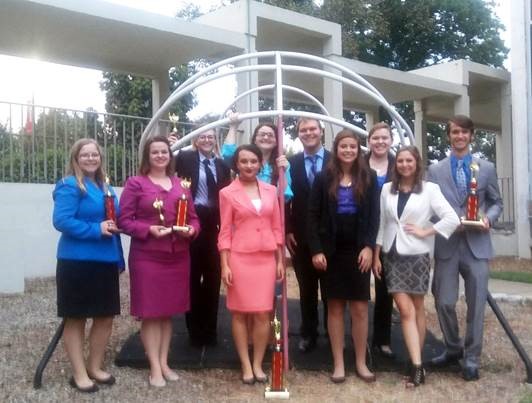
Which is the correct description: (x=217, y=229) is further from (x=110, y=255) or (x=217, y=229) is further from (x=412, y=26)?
(x=412, y=26)

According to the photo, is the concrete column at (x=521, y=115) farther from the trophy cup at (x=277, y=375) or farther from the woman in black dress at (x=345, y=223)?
the trophy cup at (x=277, y=375)

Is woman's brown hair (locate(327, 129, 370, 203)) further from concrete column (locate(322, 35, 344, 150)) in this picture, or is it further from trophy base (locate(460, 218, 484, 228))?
concrete column (locate(322, 35, 344, 150))

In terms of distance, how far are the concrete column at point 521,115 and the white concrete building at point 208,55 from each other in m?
0.02

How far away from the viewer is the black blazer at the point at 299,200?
201 inches

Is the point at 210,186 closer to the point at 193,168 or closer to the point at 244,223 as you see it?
the point at 193,168

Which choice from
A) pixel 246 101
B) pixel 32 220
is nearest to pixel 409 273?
pixel 246 101

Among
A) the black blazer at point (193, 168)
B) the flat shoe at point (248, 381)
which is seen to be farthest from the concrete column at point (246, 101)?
the flat shoe at point (248, 381)

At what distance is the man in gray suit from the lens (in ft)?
15.9

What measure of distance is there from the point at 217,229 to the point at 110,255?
1.00 meters

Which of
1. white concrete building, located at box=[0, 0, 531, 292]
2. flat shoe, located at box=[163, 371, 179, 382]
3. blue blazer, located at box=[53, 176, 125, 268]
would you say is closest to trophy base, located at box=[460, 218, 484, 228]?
flat shoe, located at box=[163, 371, 179, 382]

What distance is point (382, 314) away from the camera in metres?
5.32

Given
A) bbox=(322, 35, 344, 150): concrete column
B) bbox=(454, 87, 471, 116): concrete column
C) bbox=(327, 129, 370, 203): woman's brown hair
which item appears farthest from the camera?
bbox=(454, 87, 471, 116): concrete column

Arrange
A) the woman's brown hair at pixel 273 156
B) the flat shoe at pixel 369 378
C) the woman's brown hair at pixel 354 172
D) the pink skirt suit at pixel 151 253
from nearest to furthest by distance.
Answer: the pink skirt suit at pixel 151 253 → the woman's brown hair at pixel 354 172 → the flat shoe at pixel 369 378 → the woman's brown hair at pixel 273 156

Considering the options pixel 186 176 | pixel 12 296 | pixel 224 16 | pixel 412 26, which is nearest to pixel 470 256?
pixel 186 176
